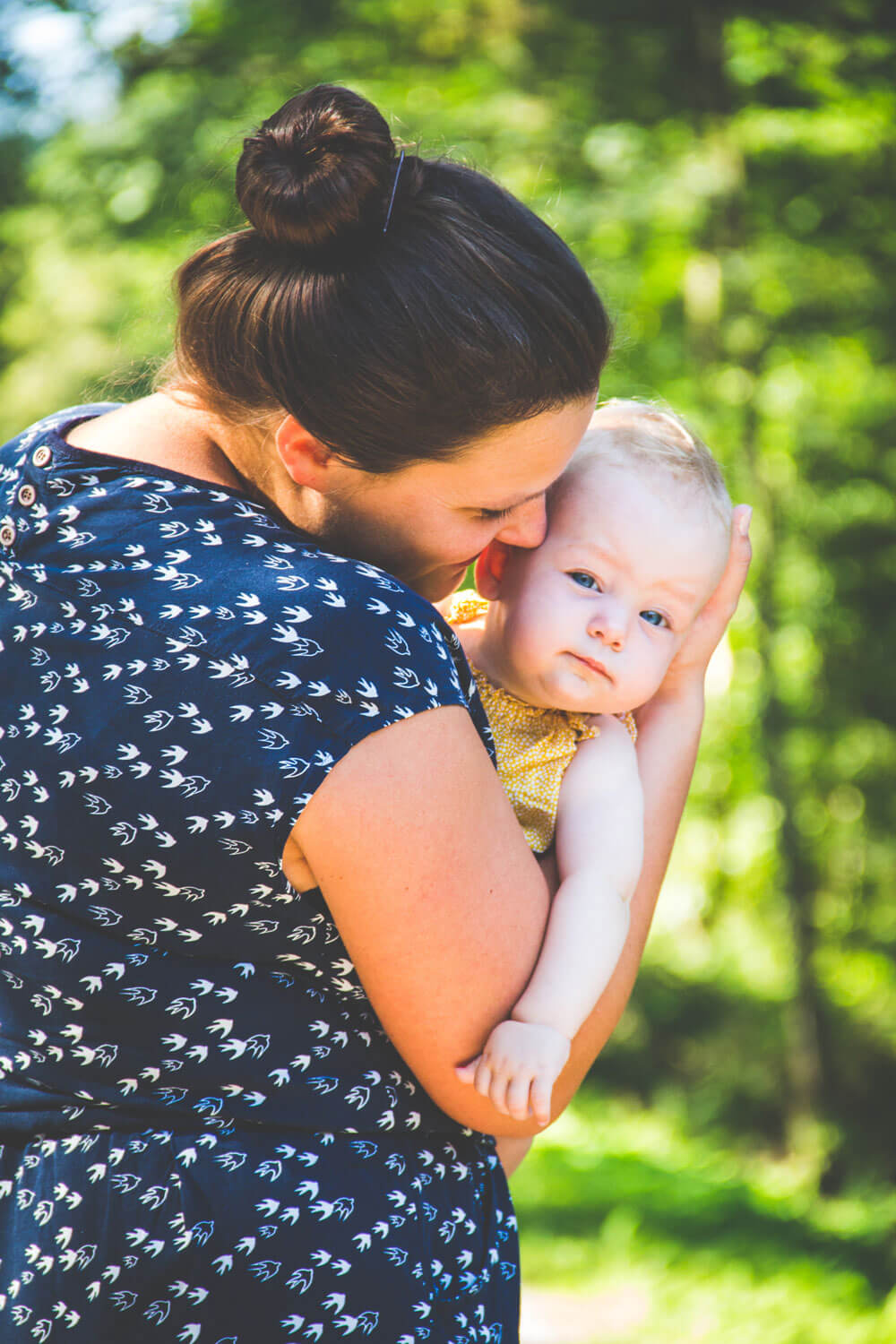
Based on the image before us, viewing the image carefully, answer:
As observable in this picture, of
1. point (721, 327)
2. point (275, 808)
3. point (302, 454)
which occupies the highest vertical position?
point (302, 454)

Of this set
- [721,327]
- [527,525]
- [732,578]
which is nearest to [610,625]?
[527,525]

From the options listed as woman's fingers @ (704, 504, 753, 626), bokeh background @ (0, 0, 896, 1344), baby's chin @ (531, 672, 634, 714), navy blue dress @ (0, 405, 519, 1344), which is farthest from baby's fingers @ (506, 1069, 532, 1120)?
bokeh background @ (0, 0, 896, 1344)

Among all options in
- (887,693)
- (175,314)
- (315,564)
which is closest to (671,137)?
(887,693)

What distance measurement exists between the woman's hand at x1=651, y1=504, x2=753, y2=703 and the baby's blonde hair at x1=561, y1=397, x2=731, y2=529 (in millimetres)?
59

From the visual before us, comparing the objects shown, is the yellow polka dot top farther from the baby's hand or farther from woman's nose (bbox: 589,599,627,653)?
the baby's hand

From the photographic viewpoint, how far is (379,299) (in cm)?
134

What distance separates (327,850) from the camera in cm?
119

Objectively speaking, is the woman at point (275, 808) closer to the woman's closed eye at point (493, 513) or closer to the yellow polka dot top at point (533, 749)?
the woman's closed eye at point (493, 513)

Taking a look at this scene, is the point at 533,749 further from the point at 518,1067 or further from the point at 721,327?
the point at 721,327

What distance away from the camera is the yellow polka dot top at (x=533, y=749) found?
5.67 ft

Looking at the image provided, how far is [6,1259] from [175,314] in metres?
1.15

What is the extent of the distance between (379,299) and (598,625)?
0.63 meters

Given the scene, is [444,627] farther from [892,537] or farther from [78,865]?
[892,537]

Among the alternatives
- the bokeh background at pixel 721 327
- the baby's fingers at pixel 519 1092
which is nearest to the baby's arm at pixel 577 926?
the baby's fingers at pixel 519 1092
